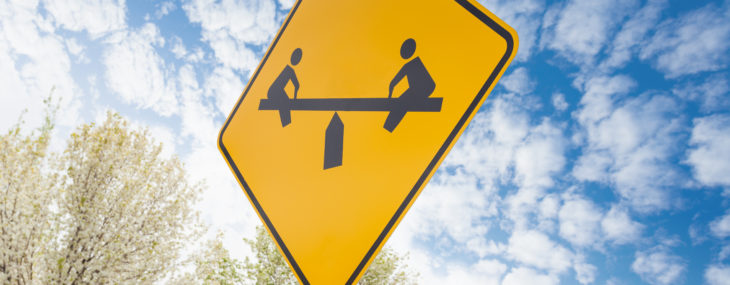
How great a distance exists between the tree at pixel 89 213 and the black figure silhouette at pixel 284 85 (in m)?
14.1

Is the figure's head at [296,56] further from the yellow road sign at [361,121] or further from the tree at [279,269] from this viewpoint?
the tree at [279,269]

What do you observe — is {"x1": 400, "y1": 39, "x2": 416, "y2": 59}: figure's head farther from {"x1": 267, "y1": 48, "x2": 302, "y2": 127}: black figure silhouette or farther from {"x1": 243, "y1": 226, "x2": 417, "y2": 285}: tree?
{"x1": 243, "y1": 226, "x2": 417, "y2": 285}: tree

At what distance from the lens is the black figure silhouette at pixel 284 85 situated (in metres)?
1.74

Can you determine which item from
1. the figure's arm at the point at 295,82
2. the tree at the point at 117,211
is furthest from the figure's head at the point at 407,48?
the tree at the point at 117,211

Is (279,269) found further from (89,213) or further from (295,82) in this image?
(295,82)

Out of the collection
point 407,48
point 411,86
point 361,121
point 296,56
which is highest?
point 296,56

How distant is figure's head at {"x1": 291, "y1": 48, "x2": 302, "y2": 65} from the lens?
71.7 inches

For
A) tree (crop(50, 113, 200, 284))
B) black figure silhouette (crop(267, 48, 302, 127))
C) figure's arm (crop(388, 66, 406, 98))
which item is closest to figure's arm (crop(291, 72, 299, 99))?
black figure silhouette (crop(267, 48, 302, 127))

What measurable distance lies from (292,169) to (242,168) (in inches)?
16.2

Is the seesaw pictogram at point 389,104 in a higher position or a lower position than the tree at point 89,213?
lower

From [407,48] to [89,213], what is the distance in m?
15.6

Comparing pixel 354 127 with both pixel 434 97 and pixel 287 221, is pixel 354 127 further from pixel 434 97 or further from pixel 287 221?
pixel 287 221

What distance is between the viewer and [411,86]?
1361 millimetres

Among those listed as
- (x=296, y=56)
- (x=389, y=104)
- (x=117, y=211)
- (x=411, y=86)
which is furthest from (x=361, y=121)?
(x=117, y=211)
